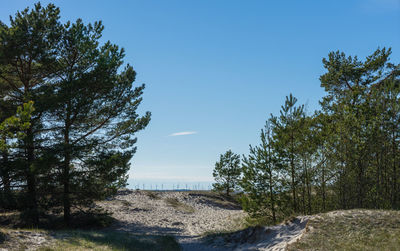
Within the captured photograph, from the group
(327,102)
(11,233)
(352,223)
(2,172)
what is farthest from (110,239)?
(327,102)

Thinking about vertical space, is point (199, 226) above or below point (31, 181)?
below

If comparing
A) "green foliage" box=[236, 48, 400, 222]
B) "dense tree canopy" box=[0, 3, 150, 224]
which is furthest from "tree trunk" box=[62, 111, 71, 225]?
"green foliage" box=[236, 48, 400, 222]

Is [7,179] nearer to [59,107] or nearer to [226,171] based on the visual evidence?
[59,107]

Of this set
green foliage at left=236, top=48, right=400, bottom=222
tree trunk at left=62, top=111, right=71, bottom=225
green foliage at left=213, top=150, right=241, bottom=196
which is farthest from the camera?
green foliage at left=213, top=150, right=241, bottom=196

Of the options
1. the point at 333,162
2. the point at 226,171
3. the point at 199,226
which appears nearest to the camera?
the point at 333,162

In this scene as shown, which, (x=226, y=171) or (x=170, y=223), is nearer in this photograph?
(x=170, y=223)

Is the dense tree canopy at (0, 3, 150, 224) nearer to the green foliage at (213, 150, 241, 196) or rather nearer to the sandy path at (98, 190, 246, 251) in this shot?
the sandy path at (98, 190, 246, 251)

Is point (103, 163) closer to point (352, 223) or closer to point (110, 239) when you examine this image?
point (110, 239)

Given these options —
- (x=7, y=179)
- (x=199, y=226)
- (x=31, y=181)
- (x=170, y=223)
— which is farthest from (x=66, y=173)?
(x=199, y=226)

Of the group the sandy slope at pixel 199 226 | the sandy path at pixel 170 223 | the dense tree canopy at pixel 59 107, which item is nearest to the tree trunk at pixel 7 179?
the dense tree canopy at pixel 59 107

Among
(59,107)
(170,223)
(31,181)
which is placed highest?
(59,107)

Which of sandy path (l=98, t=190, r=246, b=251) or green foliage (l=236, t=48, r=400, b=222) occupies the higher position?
green foliage (l=236, t=48, r=400, b=222)

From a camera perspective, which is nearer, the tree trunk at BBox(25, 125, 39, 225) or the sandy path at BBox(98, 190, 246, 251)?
the tree trunk at BBox(25, 125, 39, 225)

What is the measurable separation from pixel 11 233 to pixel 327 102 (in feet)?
77.6
